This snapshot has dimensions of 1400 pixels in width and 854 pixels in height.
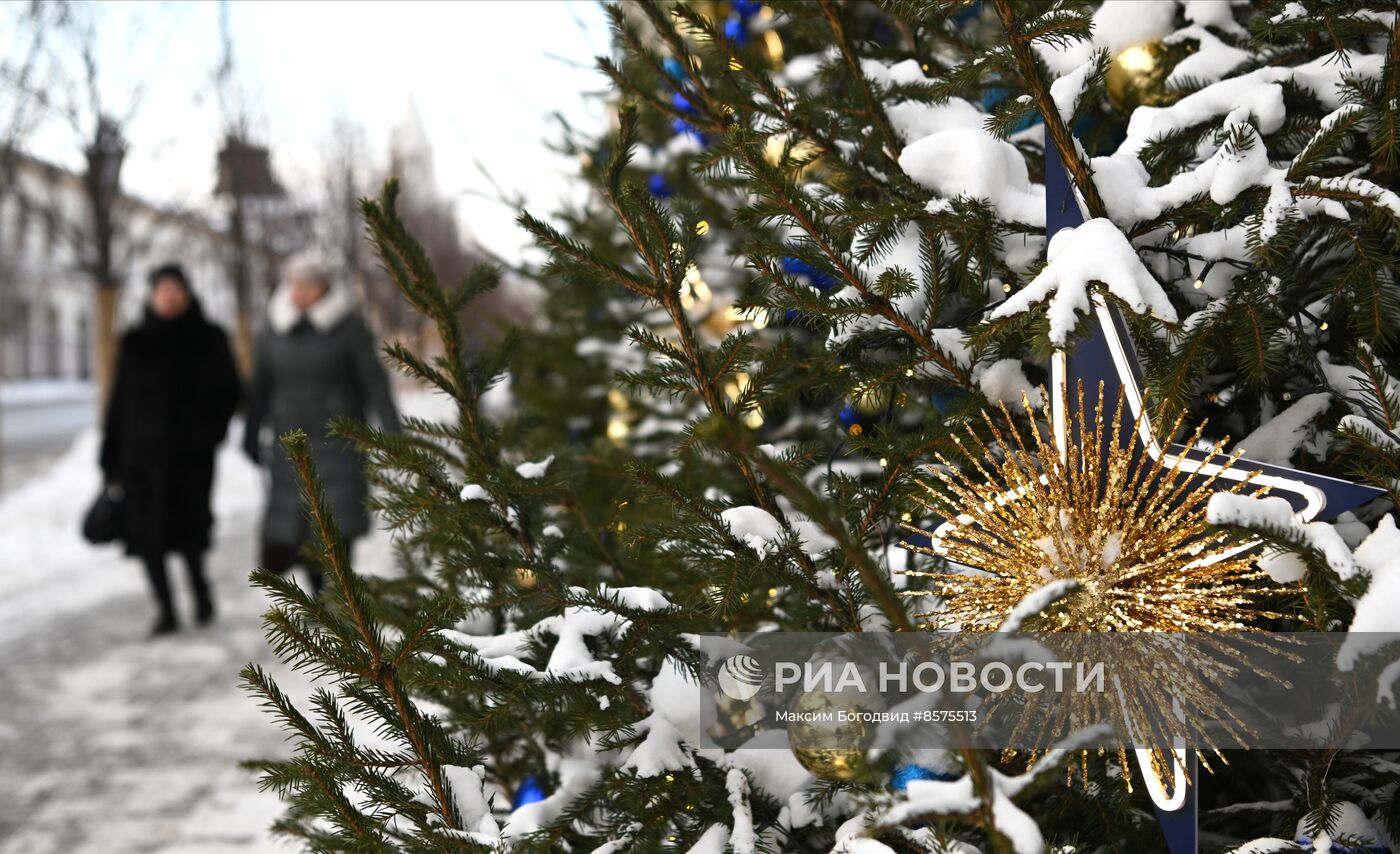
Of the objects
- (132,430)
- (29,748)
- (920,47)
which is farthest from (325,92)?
(920,47)

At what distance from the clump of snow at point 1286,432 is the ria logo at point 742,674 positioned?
2.00ft

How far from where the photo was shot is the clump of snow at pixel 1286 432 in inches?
42.6

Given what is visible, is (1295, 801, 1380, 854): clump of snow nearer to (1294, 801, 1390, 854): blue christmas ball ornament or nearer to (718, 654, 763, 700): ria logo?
(1294, 801, 1390, 854): blue christmas ball ornament

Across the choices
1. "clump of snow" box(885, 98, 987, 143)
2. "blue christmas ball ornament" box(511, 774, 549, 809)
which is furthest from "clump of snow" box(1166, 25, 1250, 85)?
"blue christmas ball ornament" box(511, 774, 549, 809)

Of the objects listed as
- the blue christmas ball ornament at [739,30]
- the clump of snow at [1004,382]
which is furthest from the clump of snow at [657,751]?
the blue christmas ball ornament at [739,30]

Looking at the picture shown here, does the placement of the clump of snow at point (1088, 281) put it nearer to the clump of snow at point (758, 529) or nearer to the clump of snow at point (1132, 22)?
the clump of snow at point (758, 529)

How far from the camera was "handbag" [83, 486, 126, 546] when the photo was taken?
5051mm

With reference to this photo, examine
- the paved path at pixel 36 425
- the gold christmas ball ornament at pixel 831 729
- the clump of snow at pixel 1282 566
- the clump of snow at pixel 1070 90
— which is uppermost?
the paved path at pixel 36 425

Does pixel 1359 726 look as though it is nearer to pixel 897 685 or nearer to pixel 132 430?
pixel 897 685

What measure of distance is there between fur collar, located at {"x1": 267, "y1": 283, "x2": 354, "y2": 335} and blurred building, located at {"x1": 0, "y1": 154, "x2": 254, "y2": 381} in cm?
142

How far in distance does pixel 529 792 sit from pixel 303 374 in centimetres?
359

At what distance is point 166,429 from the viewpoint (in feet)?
16.8

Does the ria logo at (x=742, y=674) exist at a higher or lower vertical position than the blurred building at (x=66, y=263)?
lower

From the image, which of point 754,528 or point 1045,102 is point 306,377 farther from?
point 1045,102
